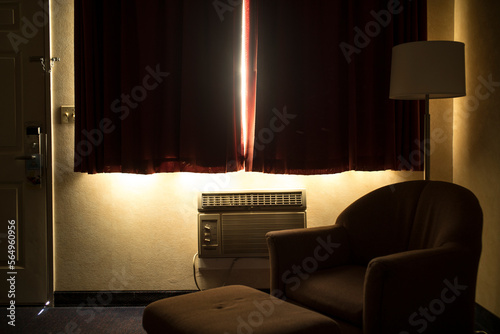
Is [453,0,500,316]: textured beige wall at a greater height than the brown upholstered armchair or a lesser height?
greater

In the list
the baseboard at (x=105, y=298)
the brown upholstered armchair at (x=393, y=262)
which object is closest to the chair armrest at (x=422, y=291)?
the brown upholstered armchair at (x=393, y=262)

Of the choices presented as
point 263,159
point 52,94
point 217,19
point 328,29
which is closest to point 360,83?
point 328,29

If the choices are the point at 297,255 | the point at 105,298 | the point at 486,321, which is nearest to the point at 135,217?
the point at 105,298

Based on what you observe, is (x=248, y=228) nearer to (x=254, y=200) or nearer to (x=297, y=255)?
(x=254, y=200)

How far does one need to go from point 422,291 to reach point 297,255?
26.1 inches

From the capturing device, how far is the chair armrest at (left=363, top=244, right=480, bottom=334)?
1.79 m

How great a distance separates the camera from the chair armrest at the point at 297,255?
2.31m

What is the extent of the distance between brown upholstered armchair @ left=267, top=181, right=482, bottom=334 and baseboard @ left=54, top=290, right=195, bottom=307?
118 cm

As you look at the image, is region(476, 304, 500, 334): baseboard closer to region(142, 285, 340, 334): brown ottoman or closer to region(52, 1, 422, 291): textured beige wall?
region(52, 1, 422, 291): textured beige wall

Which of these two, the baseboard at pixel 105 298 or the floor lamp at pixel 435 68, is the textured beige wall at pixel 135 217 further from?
the floor lamp at pixel 435 68

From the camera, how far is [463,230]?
2033 mm

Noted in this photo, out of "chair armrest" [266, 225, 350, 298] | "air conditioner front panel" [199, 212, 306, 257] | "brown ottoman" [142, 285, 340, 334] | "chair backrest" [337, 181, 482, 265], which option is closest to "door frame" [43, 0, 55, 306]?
"air conditioner front panel" [199, 212, 306, 257]

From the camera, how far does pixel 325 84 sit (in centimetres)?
299

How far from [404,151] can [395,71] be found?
666 millimetres
